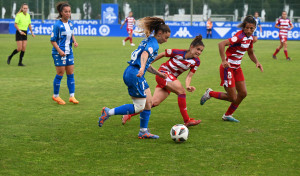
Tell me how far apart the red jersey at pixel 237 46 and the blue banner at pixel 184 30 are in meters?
28.3

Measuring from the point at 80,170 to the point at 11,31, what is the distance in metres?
42.3

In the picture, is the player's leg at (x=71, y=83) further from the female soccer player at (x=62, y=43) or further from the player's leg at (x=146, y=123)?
the player's leg at (x=146, y=123)

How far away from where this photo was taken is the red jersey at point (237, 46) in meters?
7.65

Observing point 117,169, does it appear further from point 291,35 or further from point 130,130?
point 291,35

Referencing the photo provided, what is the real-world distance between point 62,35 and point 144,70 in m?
3.66

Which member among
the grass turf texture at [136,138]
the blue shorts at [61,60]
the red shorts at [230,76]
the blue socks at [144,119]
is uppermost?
the blue shorts at [61,60]

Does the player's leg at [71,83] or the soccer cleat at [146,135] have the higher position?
the player's leg at [71,83]

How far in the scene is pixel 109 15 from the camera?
4428 cm

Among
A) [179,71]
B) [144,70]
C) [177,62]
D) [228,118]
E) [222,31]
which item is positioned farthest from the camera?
[222,31]

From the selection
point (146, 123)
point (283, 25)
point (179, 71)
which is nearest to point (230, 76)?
point (179, 71)

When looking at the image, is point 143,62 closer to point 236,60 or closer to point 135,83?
point 135,83

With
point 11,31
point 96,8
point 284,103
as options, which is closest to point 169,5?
point 96,8

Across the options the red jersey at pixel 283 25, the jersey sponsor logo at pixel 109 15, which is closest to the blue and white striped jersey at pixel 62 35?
the red jersey at pixel 283 25

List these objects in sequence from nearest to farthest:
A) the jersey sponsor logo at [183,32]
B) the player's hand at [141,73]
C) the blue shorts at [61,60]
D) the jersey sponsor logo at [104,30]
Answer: the player's hand at [141,73]
the blue shorts at [61,60]
the jersey sponsor logo at [183,32]
the jersey sponsor logo at [104,30]
